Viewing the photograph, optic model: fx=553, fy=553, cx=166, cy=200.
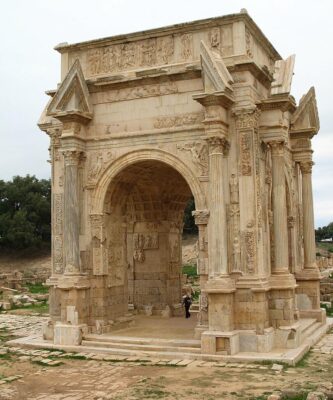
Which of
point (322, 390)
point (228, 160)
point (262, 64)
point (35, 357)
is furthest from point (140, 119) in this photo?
point (322, 390)

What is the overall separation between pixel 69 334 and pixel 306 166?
8.97m

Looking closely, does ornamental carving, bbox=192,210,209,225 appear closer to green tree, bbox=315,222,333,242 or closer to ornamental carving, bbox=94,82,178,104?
ornamental carving, bbox=94,82,178,104

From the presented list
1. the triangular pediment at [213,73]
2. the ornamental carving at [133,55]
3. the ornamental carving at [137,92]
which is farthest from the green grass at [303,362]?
the ornamental carving at [133,55]

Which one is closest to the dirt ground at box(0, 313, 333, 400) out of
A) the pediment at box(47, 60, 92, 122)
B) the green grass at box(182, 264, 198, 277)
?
the pediment at box(47, 60, 92, 122)

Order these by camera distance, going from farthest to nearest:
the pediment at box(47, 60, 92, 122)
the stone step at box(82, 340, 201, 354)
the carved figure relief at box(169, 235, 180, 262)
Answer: the carved figure relief at box(169, 235, 180, 262) → the pediment at box(47, 60, 92, 122) → the stone step at box(82, 340, 201, 354)

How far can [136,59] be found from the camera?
48.1ft

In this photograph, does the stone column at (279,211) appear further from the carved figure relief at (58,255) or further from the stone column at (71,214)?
the carved figure relief at (58,255)

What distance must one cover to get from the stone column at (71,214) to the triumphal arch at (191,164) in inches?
1.1

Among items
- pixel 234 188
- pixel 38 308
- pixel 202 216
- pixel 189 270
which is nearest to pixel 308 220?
pixel 234 188

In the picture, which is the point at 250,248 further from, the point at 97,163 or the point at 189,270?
the point at 189,270

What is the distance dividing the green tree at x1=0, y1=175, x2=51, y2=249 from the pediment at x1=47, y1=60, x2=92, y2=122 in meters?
36.6

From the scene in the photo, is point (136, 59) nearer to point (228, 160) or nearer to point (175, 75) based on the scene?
point (175, 75)

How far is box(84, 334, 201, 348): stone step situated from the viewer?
13008 millimetres

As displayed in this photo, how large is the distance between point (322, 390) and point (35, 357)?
22.9 ft
